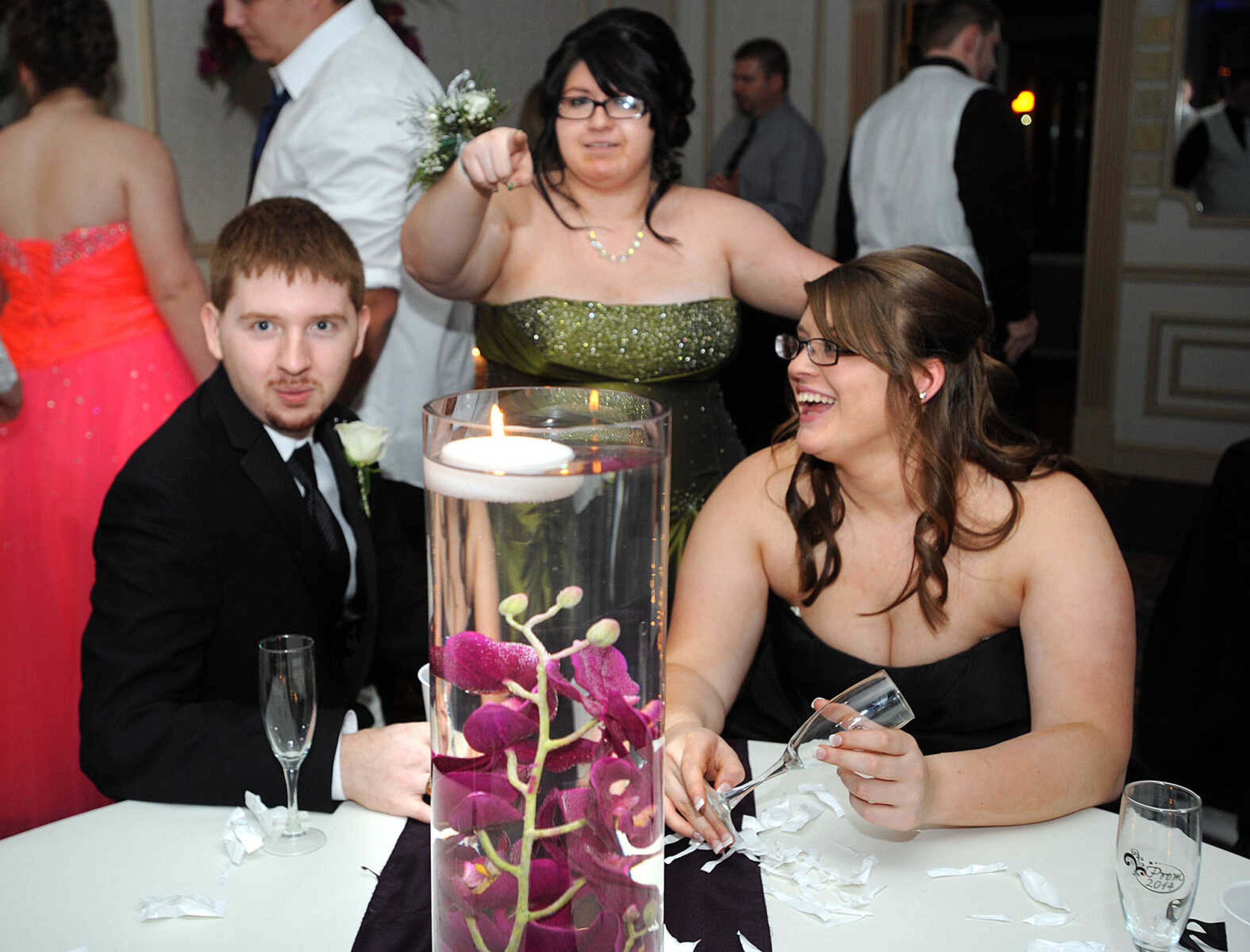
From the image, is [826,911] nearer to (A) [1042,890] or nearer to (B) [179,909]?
(A) [1042,890]

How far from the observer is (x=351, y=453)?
1.75 meters

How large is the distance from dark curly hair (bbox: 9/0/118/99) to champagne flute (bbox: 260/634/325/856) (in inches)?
76.0

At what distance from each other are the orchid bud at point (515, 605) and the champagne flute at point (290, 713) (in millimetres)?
513

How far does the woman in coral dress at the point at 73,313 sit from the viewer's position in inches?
100

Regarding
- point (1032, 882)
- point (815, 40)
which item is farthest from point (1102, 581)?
point (815, 40)

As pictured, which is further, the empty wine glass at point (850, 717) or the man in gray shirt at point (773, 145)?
the man in gray shirt at point (773, 145)

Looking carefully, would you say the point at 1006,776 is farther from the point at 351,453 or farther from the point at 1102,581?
the point at 351,453

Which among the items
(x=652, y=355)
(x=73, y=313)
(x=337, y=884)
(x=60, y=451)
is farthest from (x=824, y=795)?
(x=73, y=313)

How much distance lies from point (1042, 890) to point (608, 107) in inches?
61.2

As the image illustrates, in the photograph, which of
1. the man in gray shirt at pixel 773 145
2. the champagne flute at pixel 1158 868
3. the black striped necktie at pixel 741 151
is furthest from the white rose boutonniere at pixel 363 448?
the black striped necktie at pixel 741 151

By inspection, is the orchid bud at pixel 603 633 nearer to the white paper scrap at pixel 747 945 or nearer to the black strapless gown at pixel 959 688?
the white paper scrap at pixel 747 945

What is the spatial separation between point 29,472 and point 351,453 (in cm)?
121

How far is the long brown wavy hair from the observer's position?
5.25 feet

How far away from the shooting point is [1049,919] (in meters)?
1.11
